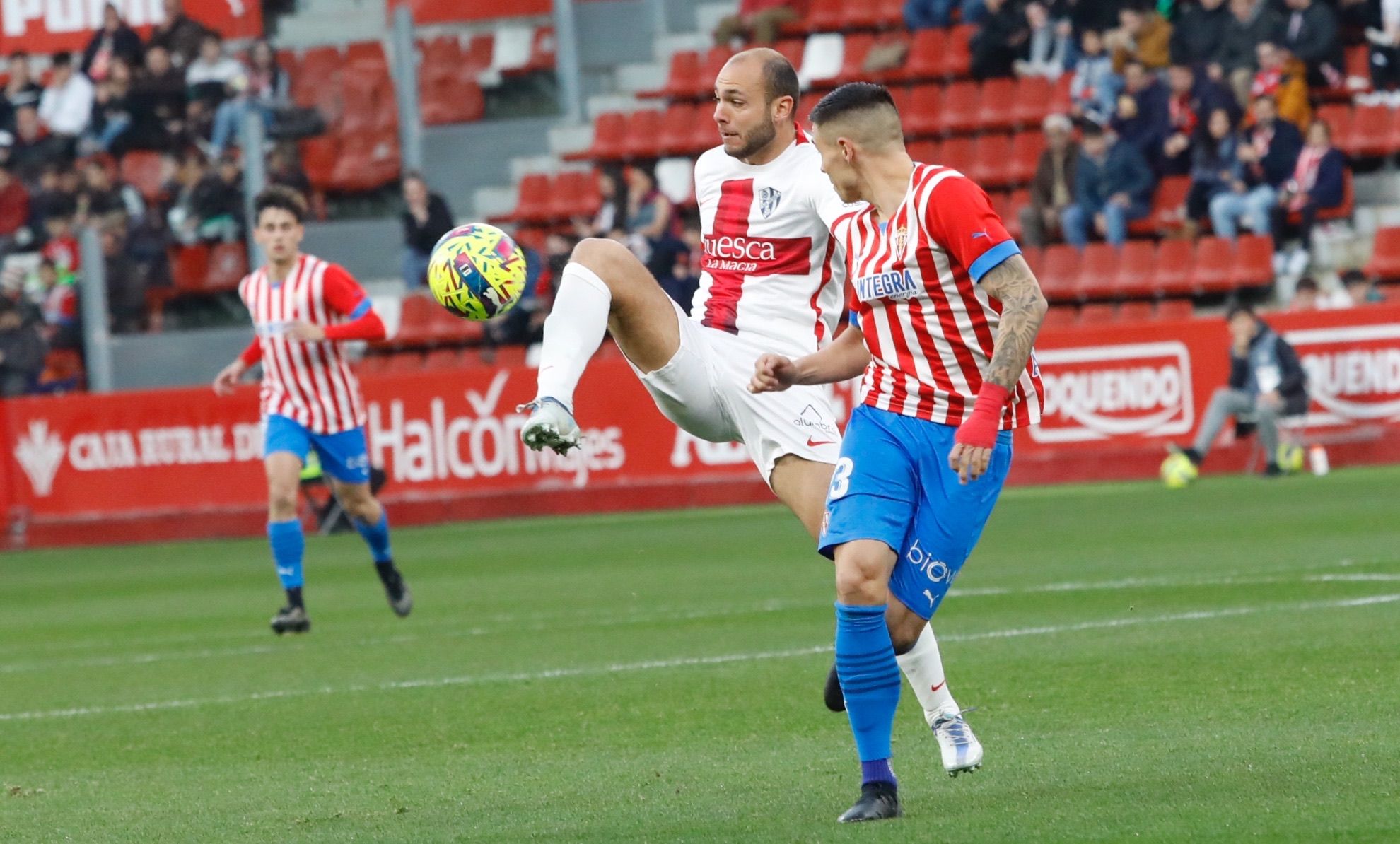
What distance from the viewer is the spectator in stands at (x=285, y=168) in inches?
998

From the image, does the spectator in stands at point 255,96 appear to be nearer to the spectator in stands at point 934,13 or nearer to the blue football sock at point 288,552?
the spectator in stands at point 934,13

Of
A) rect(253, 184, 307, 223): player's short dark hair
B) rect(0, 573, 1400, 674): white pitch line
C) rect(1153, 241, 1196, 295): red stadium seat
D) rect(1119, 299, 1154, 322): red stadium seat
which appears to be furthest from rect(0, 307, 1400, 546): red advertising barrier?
rect(0, 573, 1400, 674): white pitch line

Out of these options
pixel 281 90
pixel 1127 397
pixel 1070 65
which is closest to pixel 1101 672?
pixel 1127 397

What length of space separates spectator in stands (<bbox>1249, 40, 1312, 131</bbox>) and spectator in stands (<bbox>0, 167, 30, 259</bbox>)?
15080mm

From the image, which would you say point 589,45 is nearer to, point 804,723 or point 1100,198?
point 1100,198

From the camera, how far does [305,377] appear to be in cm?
1250

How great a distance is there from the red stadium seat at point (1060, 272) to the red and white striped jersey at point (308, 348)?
35.4 ft

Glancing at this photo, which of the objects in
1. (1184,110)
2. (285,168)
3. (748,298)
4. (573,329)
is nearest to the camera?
(573,329)

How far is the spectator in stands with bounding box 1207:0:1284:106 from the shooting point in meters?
21.7

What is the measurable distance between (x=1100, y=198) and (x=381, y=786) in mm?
16621

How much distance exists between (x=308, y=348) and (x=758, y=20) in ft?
46.5

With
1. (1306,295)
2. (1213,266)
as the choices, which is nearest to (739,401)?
(1306,295)

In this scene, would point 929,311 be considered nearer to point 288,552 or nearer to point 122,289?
point 288,552

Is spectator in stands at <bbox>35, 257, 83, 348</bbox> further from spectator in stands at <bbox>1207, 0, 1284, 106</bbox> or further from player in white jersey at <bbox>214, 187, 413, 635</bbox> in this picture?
spectator in stands at <bbox>1207, 0, 1284, 106</bbox>
